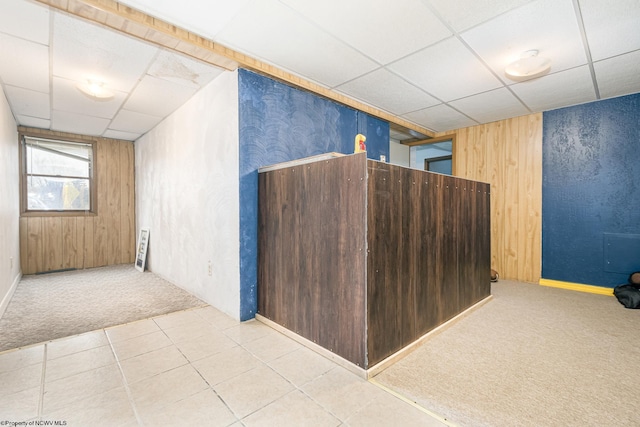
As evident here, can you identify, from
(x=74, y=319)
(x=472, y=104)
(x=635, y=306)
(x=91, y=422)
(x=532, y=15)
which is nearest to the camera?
(x=91, y=422)

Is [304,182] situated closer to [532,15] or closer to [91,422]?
[91,422]

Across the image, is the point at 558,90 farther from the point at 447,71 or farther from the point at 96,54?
the point at 96,54

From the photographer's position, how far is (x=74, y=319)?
113 inches

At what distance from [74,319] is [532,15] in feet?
15.8

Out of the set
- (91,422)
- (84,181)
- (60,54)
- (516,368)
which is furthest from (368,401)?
(84,181)

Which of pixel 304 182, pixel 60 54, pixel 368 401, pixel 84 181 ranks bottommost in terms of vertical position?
pixel 368 401

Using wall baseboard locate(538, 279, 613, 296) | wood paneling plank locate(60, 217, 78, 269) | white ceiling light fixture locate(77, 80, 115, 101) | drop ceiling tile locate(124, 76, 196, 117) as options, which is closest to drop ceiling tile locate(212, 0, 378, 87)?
drop ceiling tile locate(124, 76, 196, 117)

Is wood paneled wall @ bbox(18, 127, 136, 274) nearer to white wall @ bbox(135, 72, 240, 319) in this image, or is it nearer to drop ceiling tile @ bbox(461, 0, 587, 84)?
white wall @ bbox(135, 72, 240, 319)

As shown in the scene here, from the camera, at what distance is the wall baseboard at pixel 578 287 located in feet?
12.5

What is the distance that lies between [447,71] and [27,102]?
5214 millimetres

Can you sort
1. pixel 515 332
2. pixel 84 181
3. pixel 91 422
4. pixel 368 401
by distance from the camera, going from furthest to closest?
pixel 84 181 < pixel 515 332 < pixel 368 401 < pixel 91 422

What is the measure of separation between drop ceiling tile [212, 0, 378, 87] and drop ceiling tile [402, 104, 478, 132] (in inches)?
66.0

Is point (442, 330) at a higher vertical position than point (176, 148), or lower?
lower

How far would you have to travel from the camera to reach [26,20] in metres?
2.14
